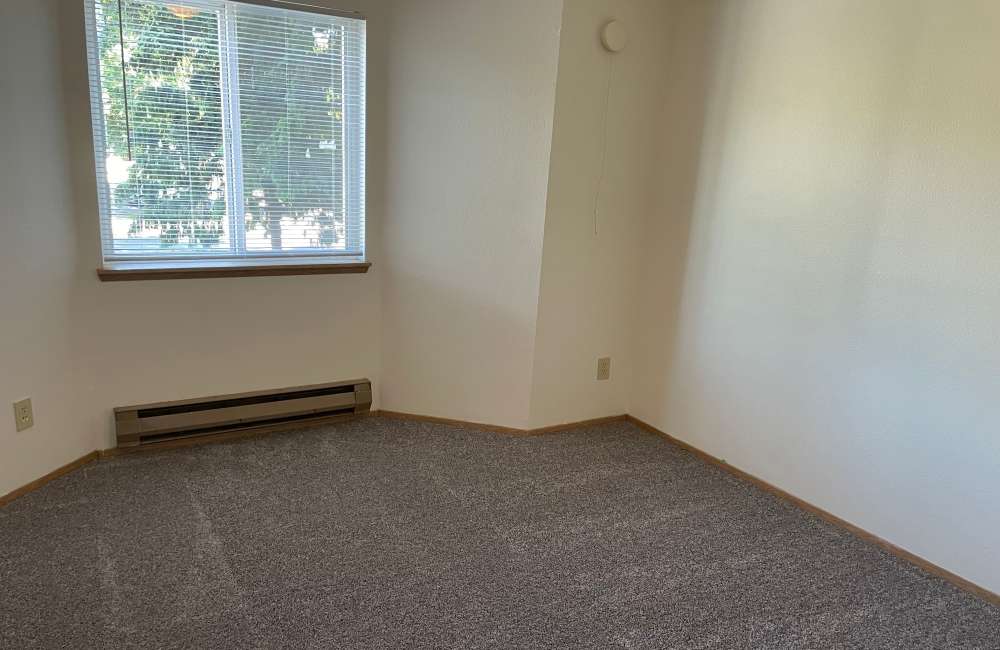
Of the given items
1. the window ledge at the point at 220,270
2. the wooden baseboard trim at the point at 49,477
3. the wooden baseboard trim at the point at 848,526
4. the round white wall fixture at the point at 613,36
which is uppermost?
the round white wall fixture at the point at 613,36

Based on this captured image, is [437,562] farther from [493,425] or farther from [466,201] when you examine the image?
[466,201]

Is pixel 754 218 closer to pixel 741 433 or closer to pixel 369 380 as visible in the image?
pixel 741 433

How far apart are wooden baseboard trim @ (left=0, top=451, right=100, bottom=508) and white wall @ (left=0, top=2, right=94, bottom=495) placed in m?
0.02

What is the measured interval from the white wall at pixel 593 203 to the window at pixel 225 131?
97 centimetres

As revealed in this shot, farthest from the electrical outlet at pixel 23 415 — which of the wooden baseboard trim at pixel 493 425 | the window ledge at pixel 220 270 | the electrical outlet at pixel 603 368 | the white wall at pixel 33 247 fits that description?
the electrical outlet at pixel 603 368

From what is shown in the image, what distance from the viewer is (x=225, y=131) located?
108 inches

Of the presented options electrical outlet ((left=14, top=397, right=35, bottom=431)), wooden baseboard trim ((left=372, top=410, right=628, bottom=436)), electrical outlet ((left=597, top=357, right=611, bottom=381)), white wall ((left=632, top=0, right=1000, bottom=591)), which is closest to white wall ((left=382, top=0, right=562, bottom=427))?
wooden baseboard trim ((left=372, top=410, right=628, bottom=436))

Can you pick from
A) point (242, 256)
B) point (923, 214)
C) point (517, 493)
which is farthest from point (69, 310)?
point (923, 214)

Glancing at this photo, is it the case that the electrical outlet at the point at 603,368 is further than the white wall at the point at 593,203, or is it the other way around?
the electrical outlet at the point at 603,368

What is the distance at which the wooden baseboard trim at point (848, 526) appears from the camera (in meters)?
2.10

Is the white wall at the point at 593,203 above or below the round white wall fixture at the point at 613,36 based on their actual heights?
below

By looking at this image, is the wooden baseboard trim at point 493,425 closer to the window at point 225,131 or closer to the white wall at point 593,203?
the white wall at point 593,203

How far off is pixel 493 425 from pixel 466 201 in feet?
3.65

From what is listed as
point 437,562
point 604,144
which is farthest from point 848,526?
point 604,144
